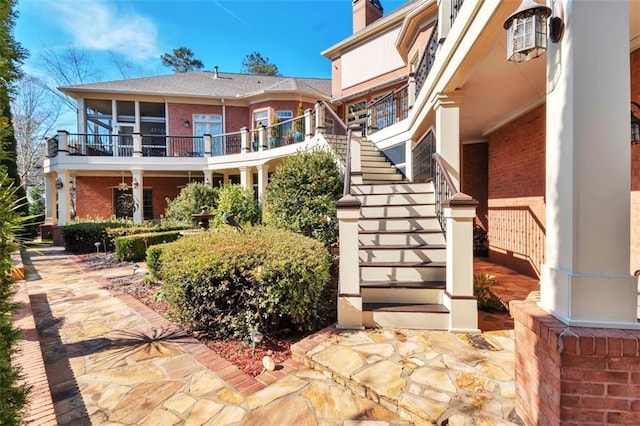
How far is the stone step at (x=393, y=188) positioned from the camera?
21.1 feet

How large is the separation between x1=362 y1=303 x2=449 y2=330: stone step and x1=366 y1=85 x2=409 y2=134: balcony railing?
742 centimetres

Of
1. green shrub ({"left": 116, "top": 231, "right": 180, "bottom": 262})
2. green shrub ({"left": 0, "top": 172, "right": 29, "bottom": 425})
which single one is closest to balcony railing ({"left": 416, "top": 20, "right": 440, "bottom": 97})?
green shrub ({"left": 0, "top": 172, "right": 29, "bottom": 425})

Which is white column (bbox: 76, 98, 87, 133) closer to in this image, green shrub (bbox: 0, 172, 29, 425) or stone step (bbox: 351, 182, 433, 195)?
stone step (bbox: 351, 182, 433, 195)

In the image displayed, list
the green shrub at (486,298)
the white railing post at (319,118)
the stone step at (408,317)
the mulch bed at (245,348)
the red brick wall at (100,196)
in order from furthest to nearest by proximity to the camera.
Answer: the red brick wall at (100,196), the white railing post at (319,118), the green shrub at (486,298), the stone step at (408,317), the mulch bed at (245,348)

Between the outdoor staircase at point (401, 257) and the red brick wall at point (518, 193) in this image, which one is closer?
the outdoor staircase at point (401, 257)

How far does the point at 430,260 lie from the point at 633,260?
241 centimetres

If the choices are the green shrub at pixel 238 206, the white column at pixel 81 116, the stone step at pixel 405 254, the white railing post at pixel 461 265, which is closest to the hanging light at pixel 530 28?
the white railing post at pixel 461 265

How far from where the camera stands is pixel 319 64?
73.7 ft


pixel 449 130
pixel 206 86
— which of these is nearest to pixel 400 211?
pixel 449 130

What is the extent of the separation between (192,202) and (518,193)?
11250 millimetres

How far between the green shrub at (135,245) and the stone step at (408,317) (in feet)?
26.4

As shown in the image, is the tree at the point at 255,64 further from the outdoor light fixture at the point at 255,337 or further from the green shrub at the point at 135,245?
the outdoor light fixture at the point at 255,337

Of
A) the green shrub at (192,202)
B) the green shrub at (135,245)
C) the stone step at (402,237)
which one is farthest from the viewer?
the green shrub at (192,202)

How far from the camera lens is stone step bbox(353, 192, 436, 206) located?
611 cm
